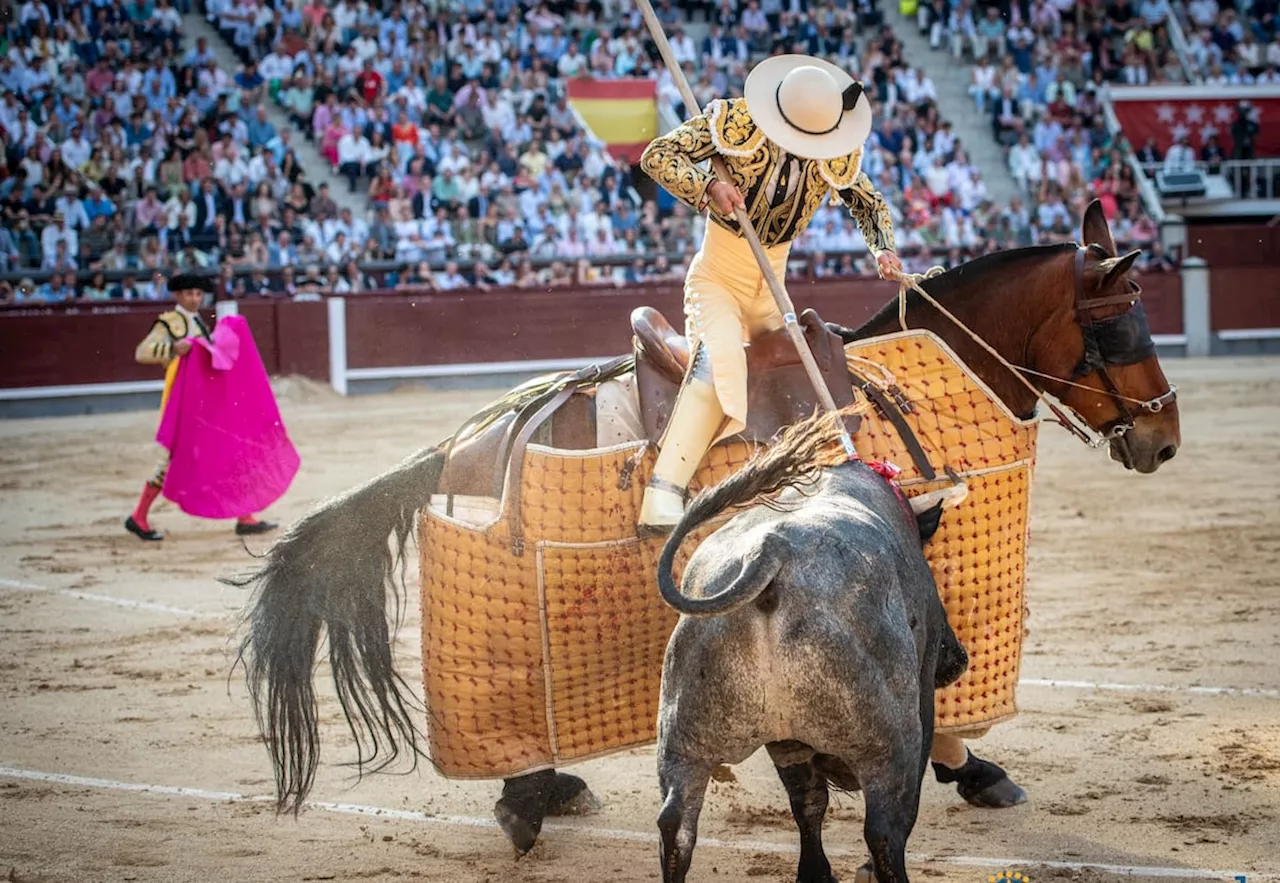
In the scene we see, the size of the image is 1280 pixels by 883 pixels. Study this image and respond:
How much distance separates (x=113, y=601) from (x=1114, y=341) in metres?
4.49

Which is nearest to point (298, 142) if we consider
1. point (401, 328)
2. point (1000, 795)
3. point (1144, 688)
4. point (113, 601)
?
point (401, 328)

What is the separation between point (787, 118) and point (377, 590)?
4.63 ft

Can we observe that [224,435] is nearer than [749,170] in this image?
No

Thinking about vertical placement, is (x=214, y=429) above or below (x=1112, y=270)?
below

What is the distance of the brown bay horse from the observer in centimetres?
362

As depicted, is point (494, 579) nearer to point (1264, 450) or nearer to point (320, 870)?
point (320, 870)

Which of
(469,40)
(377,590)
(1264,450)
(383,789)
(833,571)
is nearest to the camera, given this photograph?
(833,571)

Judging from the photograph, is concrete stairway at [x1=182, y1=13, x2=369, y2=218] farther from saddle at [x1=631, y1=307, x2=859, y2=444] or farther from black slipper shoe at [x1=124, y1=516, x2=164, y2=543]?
saddle at [x1=631, y1=307, x2=859, y2=444]

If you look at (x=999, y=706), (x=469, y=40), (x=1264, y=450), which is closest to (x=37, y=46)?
(x=469, y=40)

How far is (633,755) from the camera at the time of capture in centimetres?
445

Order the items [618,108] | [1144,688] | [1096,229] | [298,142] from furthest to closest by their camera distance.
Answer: [618,108], [298,142], [1144,688], [1096,229]

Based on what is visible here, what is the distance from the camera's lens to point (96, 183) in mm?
14367

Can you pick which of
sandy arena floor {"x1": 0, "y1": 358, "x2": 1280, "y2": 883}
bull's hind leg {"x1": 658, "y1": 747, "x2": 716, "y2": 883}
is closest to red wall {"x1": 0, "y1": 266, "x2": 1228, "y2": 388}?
sandy arena floor {"x1": 0, "y1": 358, "x2": 1280, "y2": 883}

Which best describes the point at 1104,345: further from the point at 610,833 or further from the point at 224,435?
the point at 224,435
